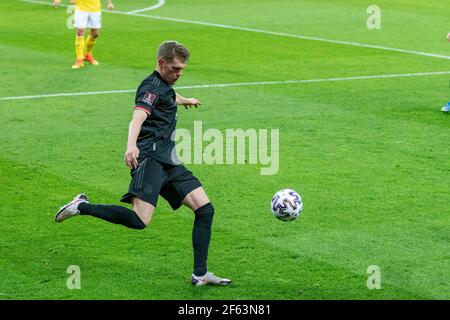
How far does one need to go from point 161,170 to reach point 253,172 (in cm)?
425

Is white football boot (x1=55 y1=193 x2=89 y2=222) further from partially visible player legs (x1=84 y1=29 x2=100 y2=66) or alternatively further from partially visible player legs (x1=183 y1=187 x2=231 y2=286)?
partially visible player legs (x1=84 y1=29 x2=100 y2=66)

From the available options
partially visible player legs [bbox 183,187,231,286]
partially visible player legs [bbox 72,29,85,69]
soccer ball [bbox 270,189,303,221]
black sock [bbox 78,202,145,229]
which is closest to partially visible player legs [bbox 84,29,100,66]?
partially visible player legs [bbox 72,29,85,69]

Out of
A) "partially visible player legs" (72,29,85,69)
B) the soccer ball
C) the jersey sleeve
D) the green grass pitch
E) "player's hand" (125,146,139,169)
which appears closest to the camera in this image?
"player's hand" (125,146,139,169)

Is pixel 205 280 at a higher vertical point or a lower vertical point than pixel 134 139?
lower

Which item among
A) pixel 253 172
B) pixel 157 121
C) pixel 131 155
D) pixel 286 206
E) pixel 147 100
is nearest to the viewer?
pixel 131 155

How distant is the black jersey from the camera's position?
9.28 meters

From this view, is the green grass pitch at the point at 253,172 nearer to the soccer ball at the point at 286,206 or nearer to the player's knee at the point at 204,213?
the soccer ball at the point at 286,206

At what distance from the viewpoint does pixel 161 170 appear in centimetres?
937

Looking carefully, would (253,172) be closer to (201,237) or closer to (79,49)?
(201,237)

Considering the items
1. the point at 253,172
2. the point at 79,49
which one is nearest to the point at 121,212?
the point at 253,172

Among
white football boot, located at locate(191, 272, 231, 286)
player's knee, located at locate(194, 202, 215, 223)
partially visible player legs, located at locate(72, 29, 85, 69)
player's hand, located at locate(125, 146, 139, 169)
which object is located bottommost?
white football boot, located at locate(191, 272, 231, 286)

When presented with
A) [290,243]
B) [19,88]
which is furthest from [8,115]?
[290,243]

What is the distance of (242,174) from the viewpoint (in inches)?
529

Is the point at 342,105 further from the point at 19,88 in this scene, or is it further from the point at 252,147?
the point at 19,88
